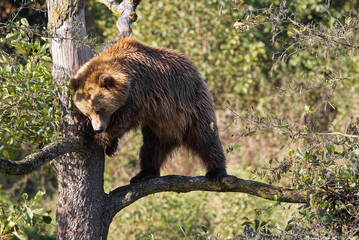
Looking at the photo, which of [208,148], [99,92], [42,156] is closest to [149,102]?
[99,92]

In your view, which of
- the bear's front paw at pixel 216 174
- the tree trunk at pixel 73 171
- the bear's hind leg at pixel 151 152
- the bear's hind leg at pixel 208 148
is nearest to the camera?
the tree trunk at pixel 73 171

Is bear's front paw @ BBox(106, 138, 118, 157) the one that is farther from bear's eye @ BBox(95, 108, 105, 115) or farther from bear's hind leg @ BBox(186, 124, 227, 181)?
bear's hind leg @ BBox(186, 124, 227, 181)

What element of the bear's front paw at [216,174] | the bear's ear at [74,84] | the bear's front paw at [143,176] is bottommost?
the bear's front paw at [216,174]

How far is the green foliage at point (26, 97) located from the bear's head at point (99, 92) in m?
0.27

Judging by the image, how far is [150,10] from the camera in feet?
34.2

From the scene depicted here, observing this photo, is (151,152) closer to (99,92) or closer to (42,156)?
(99,92)

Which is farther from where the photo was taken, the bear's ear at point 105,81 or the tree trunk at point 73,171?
the bear's ear at point 105,81

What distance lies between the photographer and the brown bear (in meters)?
4.27

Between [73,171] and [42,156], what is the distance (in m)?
0.65

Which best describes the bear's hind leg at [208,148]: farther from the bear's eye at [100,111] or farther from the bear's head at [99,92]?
the bear's eye at [100,111]

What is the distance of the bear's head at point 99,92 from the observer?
4.21 meters

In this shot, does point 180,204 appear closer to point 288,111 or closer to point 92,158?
point 288,111

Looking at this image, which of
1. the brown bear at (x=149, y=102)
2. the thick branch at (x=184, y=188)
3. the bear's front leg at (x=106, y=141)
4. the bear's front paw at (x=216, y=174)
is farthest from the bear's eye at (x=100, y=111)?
the bear's front paw at (x=216, y=174)

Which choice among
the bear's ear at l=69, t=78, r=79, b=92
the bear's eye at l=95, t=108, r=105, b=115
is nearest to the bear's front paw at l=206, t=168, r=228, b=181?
the bear's eye at l=95, t=108, r=105, b=115
